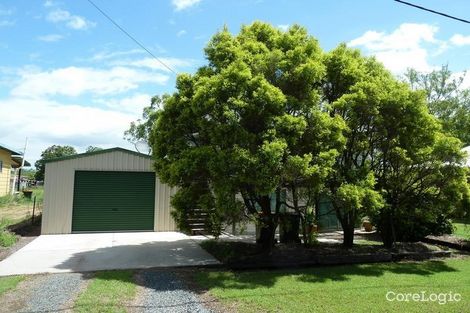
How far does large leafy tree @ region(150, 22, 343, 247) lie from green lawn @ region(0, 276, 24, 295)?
389 cm

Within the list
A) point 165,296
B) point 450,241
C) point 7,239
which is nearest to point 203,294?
point 165,296

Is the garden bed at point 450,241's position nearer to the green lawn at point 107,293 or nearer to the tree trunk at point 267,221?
the tree trunk at point 267,221

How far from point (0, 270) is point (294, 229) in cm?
817


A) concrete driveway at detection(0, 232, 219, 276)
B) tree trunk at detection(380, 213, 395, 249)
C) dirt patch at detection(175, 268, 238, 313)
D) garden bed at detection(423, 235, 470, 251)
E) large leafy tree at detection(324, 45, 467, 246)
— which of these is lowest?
dirt patch at detection(175, 268, 238, 313)

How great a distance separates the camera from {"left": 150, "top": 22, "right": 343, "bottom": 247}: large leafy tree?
9352mm

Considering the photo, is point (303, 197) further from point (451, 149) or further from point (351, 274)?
point (451, 149)

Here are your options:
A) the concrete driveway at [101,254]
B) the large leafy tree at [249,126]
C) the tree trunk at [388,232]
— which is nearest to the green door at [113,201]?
the concrete driveway at [101,254]

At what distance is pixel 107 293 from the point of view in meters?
7.64

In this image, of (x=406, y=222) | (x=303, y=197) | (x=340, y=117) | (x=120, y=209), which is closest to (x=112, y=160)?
(x=120, y=209)

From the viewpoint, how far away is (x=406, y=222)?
13.8 metres

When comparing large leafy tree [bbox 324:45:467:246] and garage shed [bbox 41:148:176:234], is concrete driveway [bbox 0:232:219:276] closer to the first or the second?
garage shed [bbox 41:148:176:234]

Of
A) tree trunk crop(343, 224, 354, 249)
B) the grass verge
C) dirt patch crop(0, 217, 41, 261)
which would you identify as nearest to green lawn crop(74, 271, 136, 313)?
dirt patch crop(0, 217, 41, 261)

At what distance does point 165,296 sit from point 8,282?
10.9 feet

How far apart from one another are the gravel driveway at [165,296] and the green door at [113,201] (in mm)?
7312
